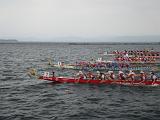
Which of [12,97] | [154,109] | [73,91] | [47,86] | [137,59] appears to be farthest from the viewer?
[137,59]

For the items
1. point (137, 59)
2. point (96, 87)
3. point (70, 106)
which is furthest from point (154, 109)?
point (137, 59)

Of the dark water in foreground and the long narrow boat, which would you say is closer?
the dark water in foreground

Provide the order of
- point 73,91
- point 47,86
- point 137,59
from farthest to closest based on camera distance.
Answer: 1. point 137,59
2. point 47,86
3. point 73,91

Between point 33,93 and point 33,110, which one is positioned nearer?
point 33,110

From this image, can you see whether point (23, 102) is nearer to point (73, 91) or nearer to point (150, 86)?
point (73, 91)

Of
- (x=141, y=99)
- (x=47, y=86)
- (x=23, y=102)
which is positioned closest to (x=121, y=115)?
(x=141, y=99)

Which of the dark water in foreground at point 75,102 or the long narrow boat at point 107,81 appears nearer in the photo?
the dark water in foreground at point 75,102

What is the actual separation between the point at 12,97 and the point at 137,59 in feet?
126

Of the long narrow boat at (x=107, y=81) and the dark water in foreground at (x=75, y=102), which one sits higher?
the long narrow boat at (x=107, y=81)

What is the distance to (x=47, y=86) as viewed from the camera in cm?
3628

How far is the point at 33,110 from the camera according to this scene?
83.9ft

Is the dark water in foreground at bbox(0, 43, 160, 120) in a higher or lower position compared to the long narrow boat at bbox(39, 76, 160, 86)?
lower

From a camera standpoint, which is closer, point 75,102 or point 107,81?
point 75,102

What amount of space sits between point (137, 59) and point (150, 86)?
96.2ft
